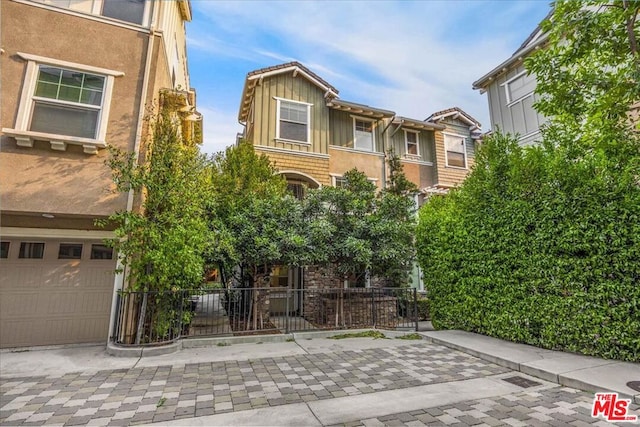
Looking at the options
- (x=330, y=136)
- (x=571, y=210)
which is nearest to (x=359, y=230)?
(x=571, y=210)

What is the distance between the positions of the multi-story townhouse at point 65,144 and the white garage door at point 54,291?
2cm

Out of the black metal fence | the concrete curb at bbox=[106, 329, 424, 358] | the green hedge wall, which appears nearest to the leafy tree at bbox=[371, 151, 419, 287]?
the black metal fence

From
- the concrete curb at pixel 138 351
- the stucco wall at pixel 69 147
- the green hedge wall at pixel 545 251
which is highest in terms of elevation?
the stucco wall at pixel 69 147

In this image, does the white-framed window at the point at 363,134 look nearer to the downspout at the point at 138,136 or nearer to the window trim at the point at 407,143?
the window trim at the point at 407,143

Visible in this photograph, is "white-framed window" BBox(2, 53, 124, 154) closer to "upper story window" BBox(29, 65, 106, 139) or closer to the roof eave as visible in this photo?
"upper story window" BBox(29, 65, 106, 139)

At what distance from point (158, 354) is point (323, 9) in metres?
7.94

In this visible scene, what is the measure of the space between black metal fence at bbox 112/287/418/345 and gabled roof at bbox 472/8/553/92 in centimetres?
882

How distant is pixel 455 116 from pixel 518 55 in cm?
490

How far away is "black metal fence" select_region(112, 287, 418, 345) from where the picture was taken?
21.0 ft

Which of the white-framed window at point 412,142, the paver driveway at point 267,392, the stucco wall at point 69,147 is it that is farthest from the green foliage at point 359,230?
the white-framed window at point 412,142

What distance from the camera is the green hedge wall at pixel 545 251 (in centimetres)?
493

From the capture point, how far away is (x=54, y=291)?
7.11 meters

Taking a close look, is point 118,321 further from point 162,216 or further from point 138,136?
point 138,136

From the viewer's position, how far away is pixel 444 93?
15.9 meters
